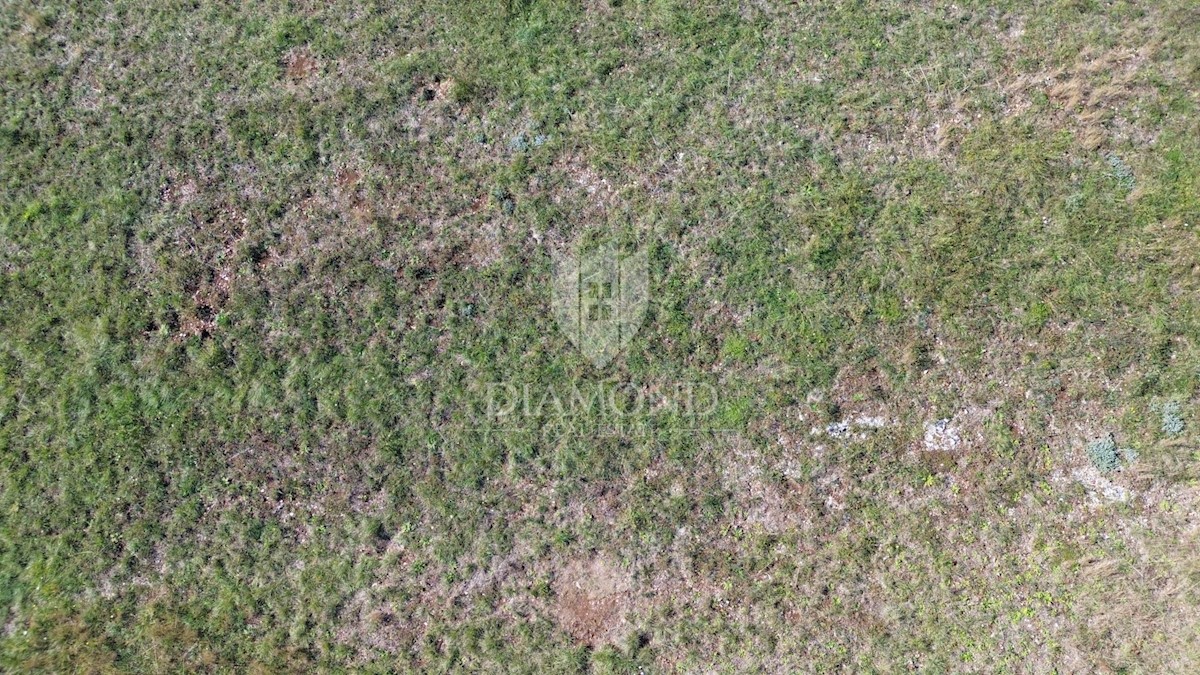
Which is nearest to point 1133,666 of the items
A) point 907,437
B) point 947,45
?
point 907,437

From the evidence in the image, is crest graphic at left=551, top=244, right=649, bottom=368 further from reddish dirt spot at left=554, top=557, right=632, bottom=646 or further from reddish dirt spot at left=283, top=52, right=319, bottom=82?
reddish dirt spot at left=283, top=52, right=319, bottom=82

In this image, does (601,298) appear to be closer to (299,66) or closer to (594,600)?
(594,600)

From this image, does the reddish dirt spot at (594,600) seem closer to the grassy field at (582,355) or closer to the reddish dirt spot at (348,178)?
the grassy field at (582,355)

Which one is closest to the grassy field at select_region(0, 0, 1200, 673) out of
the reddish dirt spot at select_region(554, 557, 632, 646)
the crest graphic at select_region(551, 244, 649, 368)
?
the reddish dirt spot at select_region(554, 557, 632, 646)

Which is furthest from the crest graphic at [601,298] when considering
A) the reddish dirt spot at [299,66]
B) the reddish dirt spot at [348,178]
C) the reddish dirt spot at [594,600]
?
the reddish dirt spot at [299,66]

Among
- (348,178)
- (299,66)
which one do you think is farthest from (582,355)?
(299,66)

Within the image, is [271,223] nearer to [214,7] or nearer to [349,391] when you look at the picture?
[349,391]
